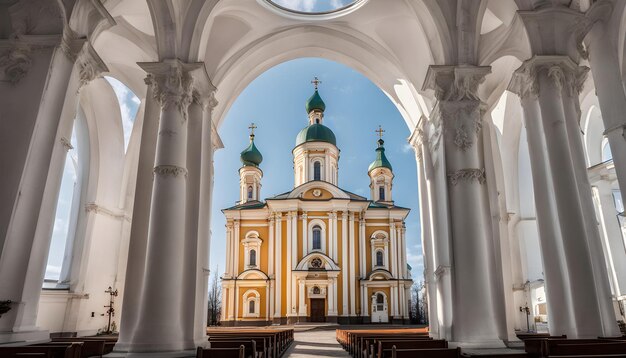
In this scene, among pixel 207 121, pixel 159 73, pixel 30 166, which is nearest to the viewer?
pixel 30 166

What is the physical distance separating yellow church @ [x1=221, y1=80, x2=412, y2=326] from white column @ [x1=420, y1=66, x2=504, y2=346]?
25.1 m

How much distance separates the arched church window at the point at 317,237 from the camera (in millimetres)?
37500

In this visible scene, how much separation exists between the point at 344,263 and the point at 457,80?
2695 centimetres

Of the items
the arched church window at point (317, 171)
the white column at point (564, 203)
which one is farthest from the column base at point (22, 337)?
the arched church window at point (317, 171)

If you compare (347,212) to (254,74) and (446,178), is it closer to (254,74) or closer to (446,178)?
(254,74)

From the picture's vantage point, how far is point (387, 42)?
52.4 feet

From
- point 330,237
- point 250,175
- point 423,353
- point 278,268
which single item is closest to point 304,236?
point 330,237

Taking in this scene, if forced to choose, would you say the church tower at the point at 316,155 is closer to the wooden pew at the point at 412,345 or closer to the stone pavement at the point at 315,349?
the stone pavement at the point at 315,349

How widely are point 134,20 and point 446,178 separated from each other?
1005 centimetres

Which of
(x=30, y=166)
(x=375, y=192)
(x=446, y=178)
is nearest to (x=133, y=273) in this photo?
(x=30, y=166)

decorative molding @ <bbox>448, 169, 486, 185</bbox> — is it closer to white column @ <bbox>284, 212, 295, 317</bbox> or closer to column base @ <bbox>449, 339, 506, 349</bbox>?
column base @ <bbox>449, 339, 506, 349</bbox>

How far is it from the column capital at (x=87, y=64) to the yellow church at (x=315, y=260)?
28.0 meters

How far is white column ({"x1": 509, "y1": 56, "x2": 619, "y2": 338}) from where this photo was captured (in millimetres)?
8766

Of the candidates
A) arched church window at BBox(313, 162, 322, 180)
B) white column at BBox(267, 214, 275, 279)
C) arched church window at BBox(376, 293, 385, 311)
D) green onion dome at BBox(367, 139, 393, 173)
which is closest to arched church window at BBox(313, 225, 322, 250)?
white column at BBox(267, 214, 275, 279)
